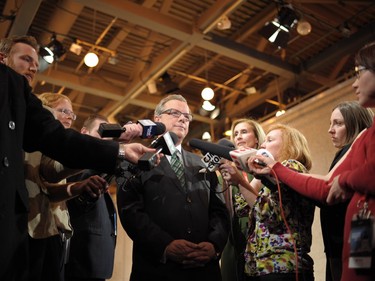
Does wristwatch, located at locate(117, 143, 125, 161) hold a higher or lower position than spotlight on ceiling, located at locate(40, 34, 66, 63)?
lower

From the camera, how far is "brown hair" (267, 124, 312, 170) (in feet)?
7.88

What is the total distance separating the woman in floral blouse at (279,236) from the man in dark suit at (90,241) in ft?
3.25

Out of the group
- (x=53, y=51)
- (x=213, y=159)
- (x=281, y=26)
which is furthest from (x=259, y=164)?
(x=53, y=51)

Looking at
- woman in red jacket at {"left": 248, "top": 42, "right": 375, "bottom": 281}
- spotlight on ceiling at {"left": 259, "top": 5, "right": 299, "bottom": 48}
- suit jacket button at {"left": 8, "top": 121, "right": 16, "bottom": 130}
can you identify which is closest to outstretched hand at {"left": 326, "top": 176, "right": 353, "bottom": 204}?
woman in red jacket at {"left": 248, "top": 42, "right": 375, "bottom": 281}

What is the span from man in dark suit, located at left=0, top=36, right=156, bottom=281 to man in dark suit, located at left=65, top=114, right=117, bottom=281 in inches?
36.6

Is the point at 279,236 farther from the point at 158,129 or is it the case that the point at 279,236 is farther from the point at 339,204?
the point at 158,129

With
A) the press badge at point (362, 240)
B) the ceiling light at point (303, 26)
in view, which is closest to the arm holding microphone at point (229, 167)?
the press badge at point (362, 240)

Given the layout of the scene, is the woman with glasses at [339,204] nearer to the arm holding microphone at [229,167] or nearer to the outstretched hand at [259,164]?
the outstretched hand at [259,164]

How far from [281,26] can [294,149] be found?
3112 millimetres

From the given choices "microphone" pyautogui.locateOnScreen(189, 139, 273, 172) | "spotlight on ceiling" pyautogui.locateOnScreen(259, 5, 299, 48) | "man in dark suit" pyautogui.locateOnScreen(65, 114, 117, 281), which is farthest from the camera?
"spotlight on ceiling" pyautogui.locateOnScreen(259, 5, 299, 48)

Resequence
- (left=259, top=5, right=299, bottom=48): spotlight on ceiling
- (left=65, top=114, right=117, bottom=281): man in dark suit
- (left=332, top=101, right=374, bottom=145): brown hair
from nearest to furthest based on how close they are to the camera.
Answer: (left=332, top=101, right=374, bottom=145): brown hair < (left=65, top=114, right=117, bottom=281): man in dark suit < (left=259, top=5, right=299, bottom=48): spotlight on ceiling

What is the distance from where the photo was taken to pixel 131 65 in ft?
23.4

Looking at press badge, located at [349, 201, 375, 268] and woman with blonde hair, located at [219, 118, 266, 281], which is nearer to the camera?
press badge, located at [349, 201, 375, 268]

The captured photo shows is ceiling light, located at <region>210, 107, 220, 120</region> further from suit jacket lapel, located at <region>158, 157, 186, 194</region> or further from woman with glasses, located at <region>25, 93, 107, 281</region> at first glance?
woman with glasses, located at <region>25, 93, 107, 281</region>
